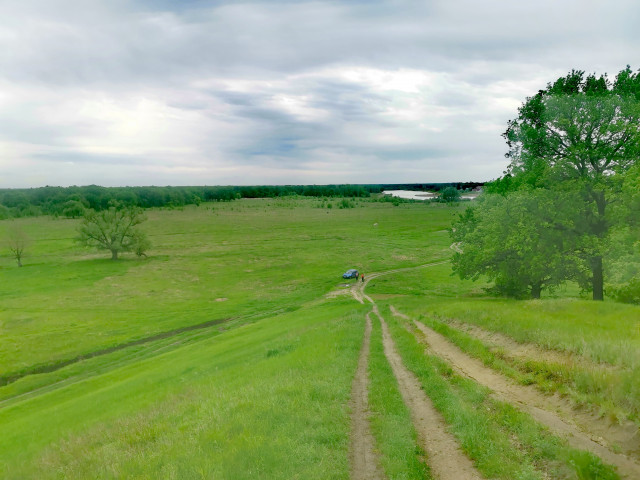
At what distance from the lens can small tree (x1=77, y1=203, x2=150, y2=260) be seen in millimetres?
107250

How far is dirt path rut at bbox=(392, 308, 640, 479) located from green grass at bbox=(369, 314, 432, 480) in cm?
364

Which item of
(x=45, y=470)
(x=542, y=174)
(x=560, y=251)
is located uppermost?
(x=542, y=174)

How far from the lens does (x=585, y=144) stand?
3066cm

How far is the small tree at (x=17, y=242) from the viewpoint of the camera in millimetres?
100500

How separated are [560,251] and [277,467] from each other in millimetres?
34353

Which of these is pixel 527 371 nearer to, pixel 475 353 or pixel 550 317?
pixel 475 353

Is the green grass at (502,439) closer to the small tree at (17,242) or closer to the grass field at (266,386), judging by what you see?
the grass field at (266,386)

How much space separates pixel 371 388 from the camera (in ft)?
51.9

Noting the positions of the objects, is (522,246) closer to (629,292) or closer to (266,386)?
(629,292)

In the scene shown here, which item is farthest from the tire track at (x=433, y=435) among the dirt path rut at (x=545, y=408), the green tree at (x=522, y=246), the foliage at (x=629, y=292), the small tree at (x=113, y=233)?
the small tree at (x=113, y=233)

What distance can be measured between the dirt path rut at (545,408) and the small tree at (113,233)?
107m

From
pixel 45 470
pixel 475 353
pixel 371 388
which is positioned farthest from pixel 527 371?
pixel 45 470

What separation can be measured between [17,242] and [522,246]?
11908 cm

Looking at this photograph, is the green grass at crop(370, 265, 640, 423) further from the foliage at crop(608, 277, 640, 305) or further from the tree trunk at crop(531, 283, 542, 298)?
the tree trunk at crop(531, 283, 542, 298)
